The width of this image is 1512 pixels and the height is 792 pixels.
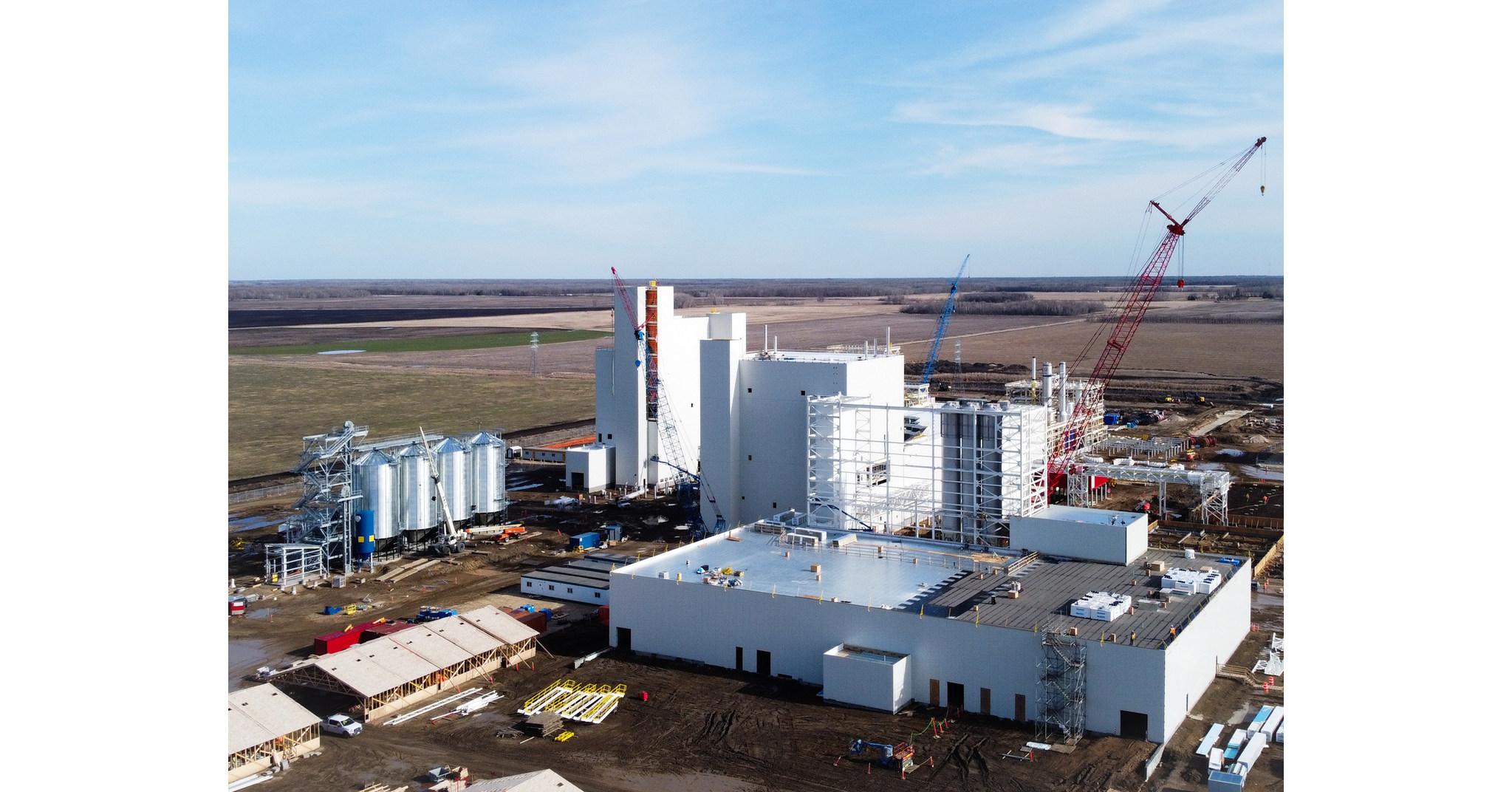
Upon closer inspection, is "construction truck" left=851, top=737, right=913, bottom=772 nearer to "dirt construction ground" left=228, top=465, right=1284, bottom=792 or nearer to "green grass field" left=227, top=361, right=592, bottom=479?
"dirt construction ground" left=228, top=465, right=1284, bottom=792

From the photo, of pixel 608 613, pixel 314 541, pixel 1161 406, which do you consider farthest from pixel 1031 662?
pixel 1161 406

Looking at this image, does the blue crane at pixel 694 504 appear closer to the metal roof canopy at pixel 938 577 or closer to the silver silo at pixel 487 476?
the silver silo at pixel 487 476

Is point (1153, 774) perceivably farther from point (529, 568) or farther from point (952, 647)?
point (529, 568)

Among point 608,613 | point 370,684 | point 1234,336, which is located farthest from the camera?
point 1234,336

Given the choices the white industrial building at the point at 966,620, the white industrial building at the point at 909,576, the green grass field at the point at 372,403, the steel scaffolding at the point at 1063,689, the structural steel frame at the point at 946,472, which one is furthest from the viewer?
the green grass field at the point at 372,403

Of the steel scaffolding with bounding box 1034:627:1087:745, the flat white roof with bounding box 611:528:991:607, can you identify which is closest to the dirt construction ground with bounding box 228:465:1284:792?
the steel scaffolding with bounding box 1034:627:1087:745

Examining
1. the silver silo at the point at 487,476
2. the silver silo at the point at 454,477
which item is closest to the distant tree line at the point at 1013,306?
the silver silo at the point at 487,476
